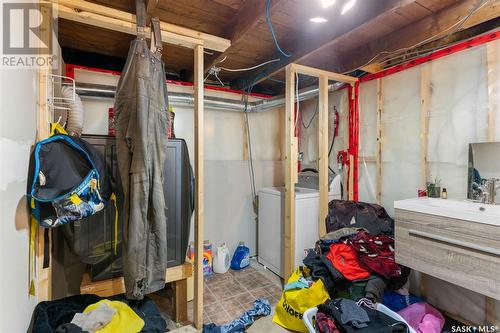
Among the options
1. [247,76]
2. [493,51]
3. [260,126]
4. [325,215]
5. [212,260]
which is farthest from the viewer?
[260,126]

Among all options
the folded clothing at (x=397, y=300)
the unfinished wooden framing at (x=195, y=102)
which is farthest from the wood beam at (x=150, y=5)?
the folded clothing at (x=397, y=300)

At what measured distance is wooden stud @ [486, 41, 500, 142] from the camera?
1.75 m

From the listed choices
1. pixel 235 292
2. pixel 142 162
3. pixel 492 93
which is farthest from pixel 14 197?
pixel 492 93

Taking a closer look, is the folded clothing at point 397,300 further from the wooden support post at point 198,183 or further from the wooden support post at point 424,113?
the wooden support post at point 198,183

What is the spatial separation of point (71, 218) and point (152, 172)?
0.43 metres

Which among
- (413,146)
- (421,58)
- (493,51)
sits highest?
(421,58)

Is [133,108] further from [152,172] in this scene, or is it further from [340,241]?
[340,241]

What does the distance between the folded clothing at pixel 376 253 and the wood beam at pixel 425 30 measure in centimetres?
164

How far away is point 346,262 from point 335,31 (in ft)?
6.01

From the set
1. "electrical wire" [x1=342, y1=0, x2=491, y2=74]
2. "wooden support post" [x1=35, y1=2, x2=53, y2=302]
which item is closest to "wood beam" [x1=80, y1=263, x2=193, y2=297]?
"wooden support post" [x1=35, y1=2, x2=53, y2=302]

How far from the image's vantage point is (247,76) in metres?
3.07

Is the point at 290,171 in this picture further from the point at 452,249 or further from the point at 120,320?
the point at 120,320

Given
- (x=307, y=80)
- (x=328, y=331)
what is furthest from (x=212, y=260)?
(x=307, y=80)

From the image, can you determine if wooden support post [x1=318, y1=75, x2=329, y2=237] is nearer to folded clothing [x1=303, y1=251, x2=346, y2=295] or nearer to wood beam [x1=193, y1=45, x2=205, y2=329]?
folded clothing [x1=303, y1=251, x2=346, y2=295]
